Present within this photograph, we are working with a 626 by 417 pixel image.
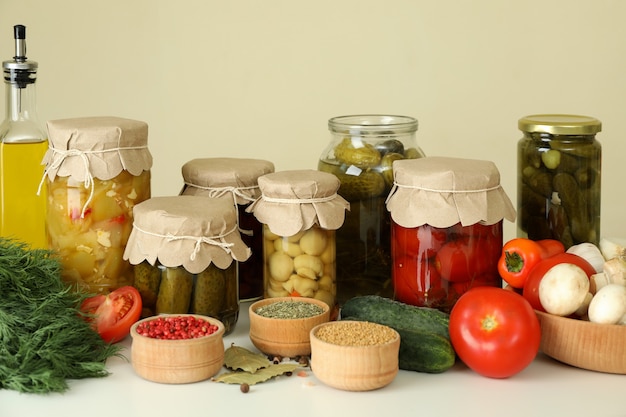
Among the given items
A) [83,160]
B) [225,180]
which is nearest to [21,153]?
[83,160]

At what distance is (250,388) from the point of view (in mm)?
1662

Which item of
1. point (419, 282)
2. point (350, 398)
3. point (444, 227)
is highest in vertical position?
point (444, 227)

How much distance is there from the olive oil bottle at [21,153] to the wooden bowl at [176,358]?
526 millimetres

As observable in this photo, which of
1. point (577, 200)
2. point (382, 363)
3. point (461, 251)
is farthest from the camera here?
point (577, 200)

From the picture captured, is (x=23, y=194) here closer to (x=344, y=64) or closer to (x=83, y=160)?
(x=83, y=160)

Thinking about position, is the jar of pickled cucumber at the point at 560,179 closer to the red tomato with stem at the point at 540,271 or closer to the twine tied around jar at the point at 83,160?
the red tomato with stem at the point at 540,271

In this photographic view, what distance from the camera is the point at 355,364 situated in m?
1.59

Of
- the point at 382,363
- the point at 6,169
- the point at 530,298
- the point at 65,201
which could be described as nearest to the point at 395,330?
the point at 382,363

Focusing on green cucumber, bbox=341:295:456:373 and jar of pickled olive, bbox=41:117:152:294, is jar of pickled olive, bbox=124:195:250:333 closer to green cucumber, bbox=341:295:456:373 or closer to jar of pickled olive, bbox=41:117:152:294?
jar of pickled olive, bbox=41:117:152:294

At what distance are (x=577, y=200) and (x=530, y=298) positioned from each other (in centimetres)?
32

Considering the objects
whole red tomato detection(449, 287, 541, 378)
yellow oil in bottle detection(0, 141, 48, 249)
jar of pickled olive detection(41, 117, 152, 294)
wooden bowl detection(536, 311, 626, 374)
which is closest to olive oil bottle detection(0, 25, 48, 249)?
yellow oil in bottle detection(0, 141, 48, 249)

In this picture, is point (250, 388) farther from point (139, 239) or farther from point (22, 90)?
point (22, 90)

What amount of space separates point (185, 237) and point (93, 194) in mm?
241

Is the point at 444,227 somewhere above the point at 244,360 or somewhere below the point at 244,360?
above
